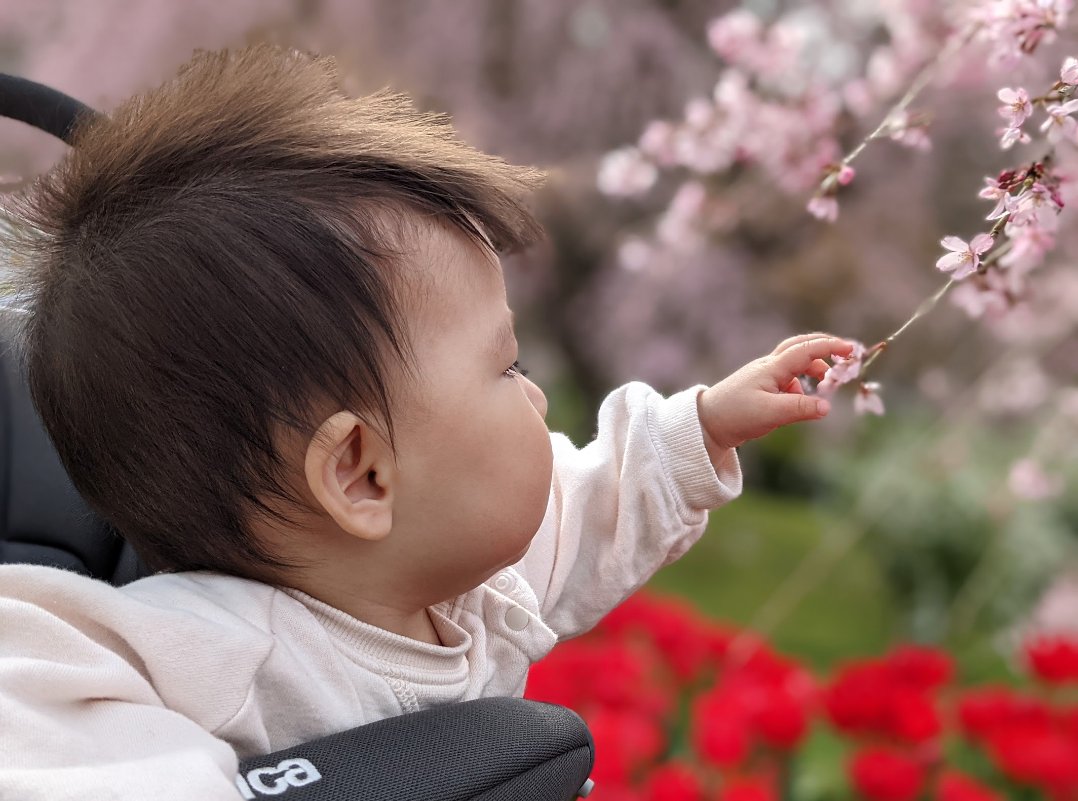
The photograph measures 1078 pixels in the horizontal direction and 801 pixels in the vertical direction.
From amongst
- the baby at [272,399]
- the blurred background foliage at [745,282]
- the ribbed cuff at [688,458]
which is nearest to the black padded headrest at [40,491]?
the baby at [272,399]

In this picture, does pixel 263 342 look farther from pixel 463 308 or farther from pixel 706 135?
pixel 706 135

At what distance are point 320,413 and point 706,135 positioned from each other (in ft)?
5.38

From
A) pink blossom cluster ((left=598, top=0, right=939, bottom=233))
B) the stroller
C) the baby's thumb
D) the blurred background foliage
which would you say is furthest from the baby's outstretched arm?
the blurred background foliage

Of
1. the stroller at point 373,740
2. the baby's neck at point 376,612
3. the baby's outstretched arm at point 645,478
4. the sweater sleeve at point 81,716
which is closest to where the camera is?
the sweater sleeve at point 81,716

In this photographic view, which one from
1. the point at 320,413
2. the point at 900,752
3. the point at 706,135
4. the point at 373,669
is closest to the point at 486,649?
the point at 373,669

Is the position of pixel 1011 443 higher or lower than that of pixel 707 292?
lower

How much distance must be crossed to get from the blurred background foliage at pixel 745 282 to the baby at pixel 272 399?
2508mm

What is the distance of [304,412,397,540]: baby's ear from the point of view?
3.26 ft

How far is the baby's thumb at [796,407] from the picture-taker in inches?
45.2

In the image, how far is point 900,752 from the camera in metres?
1.92

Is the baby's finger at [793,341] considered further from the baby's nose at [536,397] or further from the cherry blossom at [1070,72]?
the cherry blossom at [1070,72]

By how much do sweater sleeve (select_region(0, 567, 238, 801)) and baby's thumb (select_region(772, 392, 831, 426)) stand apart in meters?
0.59

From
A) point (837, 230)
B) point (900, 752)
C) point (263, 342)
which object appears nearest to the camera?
point (263, 342)

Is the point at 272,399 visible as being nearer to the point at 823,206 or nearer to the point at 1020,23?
the point at 823,206
